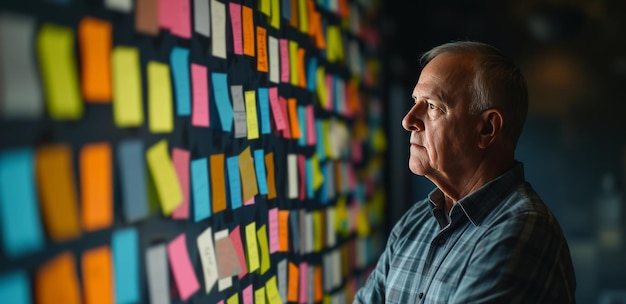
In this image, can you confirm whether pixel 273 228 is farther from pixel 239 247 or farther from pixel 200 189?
pixel 200 189

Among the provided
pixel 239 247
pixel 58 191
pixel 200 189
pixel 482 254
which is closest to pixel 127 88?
pixel 58 191

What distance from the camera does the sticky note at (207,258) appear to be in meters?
1.41

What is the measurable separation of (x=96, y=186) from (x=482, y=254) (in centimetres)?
78

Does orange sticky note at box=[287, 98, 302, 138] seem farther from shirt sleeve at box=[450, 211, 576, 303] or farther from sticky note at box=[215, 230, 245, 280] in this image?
shirt sleeve at box=[450, 211, 576, 303]

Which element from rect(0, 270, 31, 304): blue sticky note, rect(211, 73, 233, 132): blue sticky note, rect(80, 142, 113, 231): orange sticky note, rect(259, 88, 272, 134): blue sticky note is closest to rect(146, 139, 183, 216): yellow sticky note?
rect(80, 142, 113, 231): orange sticky note

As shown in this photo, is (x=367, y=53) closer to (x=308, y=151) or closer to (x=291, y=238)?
(x=308, y=151)

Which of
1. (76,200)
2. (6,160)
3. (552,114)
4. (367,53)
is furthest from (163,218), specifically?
(552,114)

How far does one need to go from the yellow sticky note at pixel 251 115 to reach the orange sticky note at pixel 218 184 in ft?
0.51

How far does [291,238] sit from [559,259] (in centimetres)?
80

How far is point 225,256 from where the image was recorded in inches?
59.4

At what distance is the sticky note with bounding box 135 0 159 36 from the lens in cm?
116

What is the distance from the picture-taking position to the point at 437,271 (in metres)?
1.50

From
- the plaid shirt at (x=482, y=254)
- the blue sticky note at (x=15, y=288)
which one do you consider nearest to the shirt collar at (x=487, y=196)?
the plaid shirt at (x=482, y=254)

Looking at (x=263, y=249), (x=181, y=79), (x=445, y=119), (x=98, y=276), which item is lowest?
(x=263, y=249)
